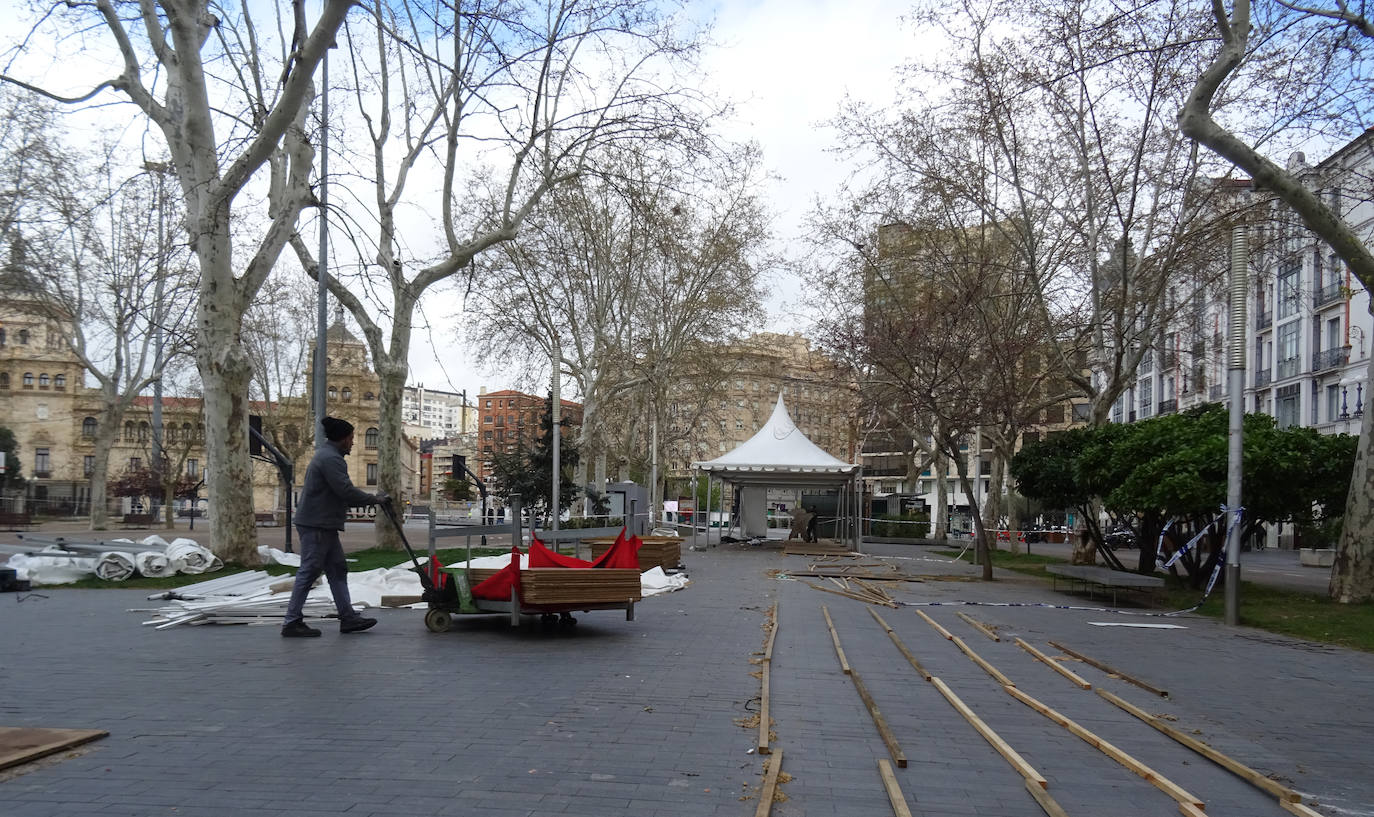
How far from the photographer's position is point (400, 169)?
21.3 metres

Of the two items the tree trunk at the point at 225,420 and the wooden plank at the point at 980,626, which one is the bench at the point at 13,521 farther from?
the wooden plank at the point at 980,626

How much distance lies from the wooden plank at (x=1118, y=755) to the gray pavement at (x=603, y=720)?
0.07 metres

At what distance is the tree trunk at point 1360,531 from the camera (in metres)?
13.5

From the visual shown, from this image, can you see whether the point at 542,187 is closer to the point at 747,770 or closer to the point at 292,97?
the point at 292,97

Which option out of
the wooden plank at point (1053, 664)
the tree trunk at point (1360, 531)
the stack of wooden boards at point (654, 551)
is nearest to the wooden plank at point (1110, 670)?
the wooden plank at point (1053, 664)

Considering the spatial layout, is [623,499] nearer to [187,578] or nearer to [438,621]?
[187,578]

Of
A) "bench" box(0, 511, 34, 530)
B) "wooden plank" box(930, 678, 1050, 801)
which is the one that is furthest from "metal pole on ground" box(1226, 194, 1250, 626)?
"bench" box(0, 511, 34, 530)

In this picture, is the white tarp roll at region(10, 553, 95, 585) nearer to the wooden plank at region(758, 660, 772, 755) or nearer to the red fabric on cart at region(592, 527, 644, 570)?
the red fabric on cart at region(592, 527, 644, 570)

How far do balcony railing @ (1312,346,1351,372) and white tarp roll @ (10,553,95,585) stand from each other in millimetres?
44653

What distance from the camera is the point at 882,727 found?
19.0ft

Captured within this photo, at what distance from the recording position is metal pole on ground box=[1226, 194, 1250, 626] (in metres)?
12.8

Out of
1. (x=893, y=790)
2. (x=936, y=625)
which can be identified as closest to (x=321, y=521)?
(x=893, y=790)

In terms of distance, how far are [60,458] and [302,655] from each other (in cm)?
7506

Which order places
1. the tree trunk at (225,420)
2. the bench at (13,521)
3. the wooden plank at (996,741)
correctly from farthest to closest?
the bench at (13,521), the tree trunk at (225,420), the wooden plank at (996,741)
